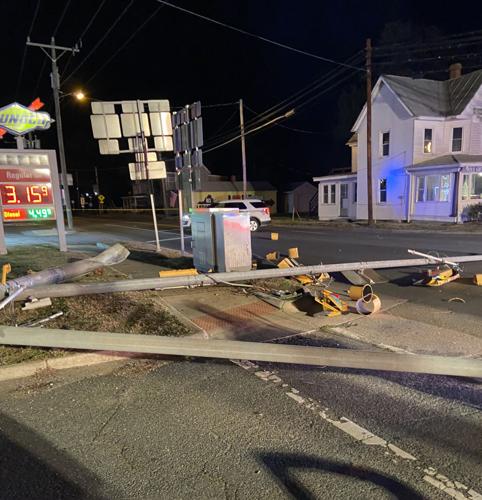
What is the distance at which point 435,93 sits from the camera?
27922mm

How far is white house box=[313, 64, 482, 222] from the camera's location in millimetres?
23688

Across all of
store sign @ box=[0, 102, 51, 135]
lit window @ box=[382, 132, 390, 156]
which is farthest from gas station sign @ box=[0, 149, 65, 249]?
lit window @ box=[382, 132, 390, 156]

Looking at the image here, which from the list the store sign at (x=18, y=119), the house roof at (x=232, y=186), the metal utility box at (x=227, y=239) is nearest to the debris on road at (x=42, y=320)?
the metal utility box at (x=227, y=239)

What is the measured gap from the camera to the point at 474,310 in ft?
21.9

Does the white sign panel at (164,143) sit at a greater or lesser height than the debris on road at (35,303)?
greater

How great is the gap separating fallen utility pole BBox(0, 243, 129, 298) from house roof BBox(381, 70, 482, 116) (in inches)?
855

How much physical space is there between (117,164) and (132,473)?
8566cm

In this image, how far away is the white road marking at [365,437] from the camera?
2.56m

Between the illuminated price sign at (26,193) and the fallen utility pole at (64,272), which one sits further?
the illuminated price sign at (26,193)

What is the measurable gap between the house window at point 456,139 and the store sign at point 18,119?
23.6 meters

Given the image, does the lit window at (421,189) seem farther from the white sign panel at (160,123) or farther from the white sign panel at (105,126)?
the white sign panel at (105,126)

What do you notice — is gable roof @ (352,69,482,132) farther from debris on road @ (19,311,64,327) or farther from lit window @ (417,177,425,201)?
debris on road @ (19,311,64,327)

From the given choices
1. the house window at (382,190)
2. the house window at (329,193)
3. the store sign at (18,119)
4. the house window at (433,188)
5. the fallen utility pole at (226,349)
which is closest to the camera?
the fallen utility pole at (226,349)

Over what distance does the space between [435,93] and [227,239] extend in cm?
2615
